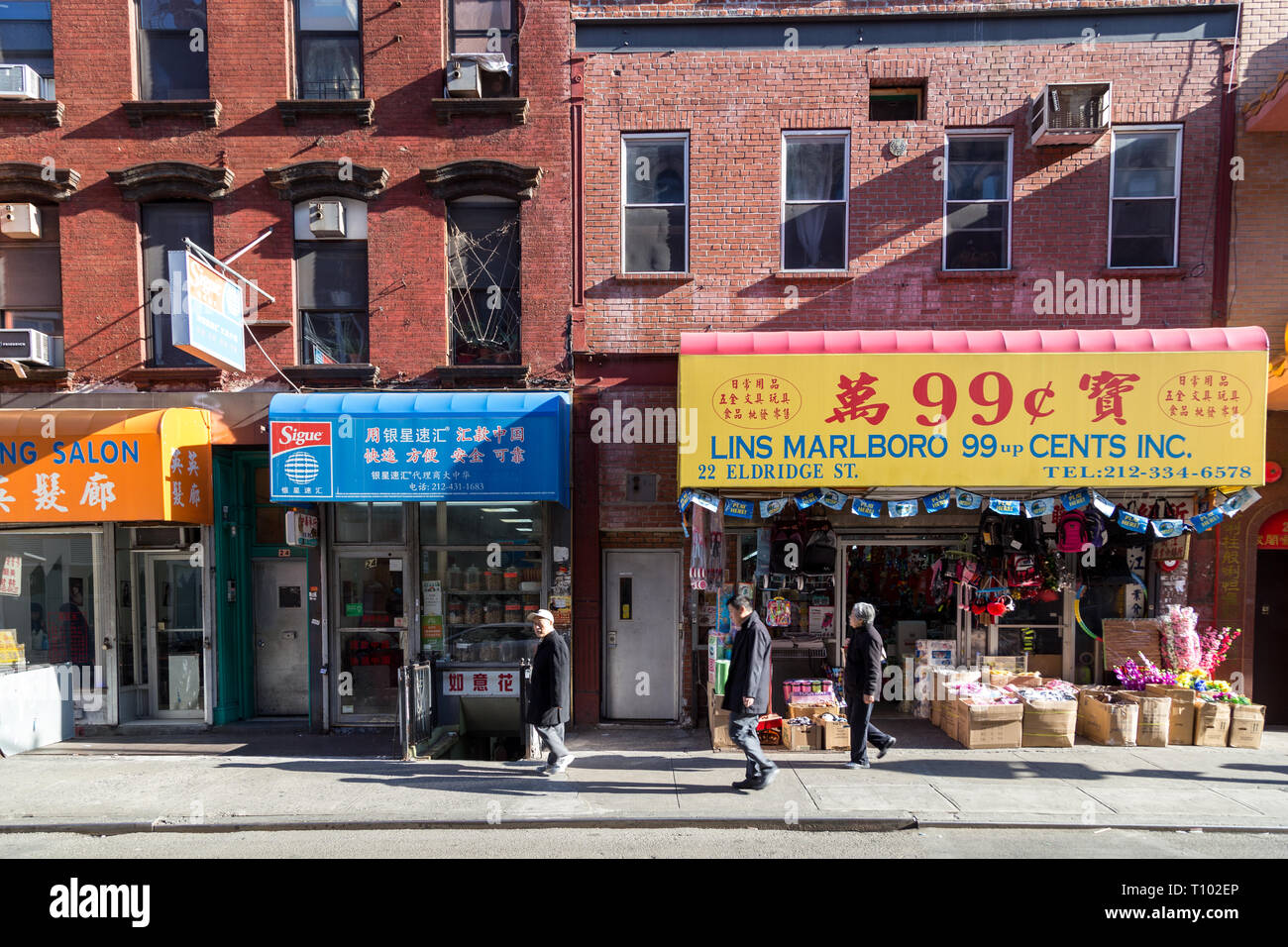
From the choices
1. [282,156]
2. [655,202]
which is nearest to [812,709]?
[655,202]

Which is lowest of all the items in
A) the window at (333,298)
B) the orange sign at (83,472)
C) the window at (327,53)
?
the orange sign at (83,472)

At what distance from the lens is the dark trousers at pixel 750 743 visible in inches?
283

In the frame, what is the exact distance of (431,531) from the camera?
9992 mm

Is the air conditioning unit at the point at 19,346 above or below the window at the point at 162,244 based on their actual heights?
below

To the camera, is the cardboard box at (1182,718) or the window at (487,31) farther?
the window at (487,31)

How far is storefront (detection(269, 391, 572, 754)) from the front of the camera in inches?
349

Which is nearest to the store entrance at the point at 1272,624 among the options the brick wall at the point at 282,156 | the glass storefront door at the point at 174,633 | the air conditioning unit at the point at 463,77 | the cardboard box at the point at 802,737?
the cardboard box at the point at 802,737

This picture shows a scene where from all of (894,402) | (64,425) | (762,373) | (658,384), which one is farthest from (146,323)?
(894,402)

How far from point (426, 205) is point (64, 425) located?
5.32 metres

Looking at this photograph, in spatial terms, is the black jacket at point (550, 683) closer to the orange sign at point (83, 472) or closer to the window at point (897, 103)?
the orange sign at point (83, 472)

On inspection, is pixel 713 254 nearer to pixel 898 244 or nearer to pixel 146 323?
pixel 898 244

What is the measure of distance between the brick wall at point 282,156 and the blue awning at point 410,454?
1.20 m

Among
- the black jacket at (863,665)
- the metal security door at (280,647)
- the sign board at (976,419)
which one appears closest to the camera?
the black jacket at (863,665)

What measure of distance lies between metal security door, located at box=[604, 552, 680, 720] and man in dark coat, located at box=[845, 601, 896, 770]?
8.93 feet
